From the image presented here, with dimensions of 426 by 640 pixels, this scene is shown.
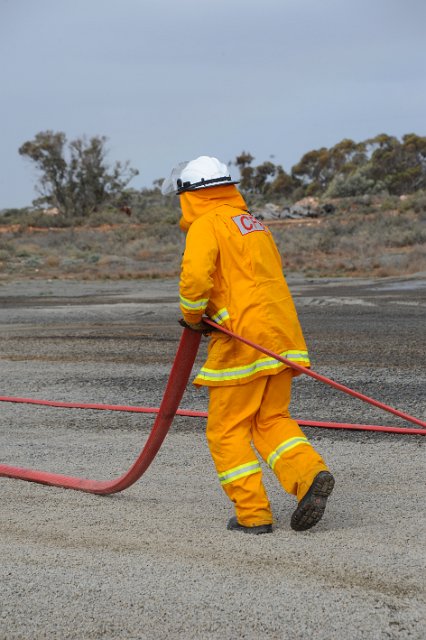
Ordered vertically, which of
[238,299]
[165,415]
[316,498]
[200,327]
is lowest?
[316,498]

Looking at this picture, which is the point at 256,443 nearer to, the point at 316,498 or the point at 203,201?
the point at 316,498

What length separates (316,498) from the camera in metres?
3.97

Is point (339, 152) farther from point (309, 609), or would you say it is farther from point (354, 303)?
point (309, 609)

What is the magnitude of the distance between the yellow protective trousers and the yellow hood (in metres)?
0.85

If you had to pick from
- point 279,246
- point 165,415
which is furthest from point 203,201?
point 279,246

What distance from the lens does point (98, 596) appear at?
11.3 ft

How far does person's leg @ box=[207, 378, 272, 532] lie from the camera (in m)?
4.16

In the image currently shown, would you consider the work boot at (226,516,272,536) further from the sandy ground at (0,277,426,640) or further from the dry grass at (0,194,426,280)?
the dry grass at (0,194,426,280)

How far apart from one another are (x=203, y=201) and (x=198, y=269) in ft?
1.48

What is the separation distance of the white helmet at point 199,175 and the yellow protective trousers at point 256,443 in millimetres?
978

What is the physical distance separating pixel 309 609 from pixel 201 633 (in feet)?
1.40

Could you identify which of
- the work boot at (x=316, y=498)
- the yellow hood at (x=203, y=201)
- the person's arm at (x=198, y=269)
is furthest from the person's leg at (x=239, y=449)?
the yellow hood at (x=203, y=201)

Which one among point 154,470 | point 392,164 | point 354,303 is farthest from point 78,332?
point 392,164

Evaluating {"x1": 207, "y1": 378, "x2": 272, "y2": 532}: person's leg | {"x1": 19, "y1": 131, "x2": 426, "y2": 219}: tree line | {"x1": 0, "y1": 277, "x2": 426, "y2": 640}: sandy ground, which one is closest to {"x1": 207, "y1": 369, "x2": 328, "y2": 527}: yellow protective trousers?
{"x1": 207, "y1": 378, "x2": 272, "y2": 532}: person's leg
